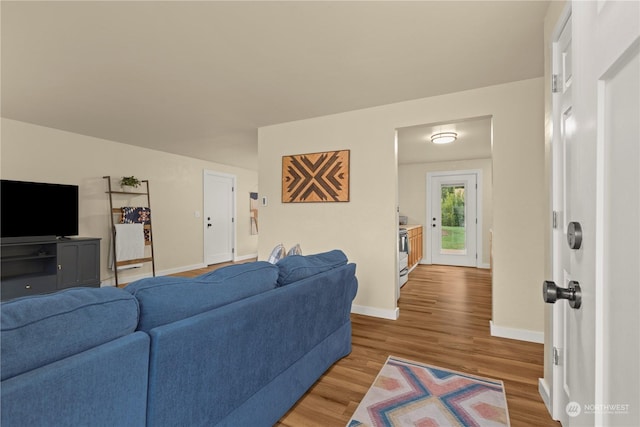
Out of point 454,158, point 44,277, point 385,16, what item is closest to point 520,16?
point 385,16

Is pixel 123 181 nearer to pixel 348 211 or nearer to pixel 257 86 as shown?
pixel 257 86

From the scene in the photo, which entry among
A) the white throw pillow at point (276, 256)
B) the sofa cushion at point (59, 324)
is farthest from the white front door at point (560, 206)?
the sofa cushion at point (59, 324)

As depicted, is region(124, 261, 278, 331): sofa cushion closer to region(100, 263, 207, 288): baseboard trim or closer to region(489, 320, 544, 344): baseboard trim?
region(489, 320, 544, 344): baseboard trim

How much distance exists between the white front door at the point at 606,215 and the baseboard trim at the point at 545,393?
53.4 inches

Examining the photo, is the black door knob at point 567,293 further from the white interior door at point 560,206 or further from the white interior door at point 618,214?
the white interior door at point 560,206

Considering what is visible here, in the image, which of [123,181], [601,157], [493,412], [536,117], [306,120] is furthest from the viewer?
[123,181]

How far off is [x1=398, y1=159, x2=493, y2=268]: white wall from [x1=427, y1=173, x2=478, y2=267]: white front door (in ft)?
0.41

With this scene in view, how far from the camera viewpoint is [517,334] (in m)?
2.71

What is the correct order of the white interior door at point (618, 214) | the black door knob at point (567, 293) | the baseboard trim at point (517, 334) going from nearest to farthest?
the white interior door at point (618, 214) → the black door knob at point (567, 293) → the baseboard trim at point (517, 334)

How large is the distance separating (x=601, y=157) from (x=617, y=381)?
38 cm

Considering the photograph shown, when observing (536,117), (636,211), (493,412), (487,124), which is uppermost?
(487,124)

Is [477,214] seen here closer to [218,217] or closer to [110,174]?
[218,217]

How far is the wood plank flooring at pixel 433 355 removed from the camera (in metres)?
1.70

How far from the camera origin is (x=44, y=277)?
3523mm
